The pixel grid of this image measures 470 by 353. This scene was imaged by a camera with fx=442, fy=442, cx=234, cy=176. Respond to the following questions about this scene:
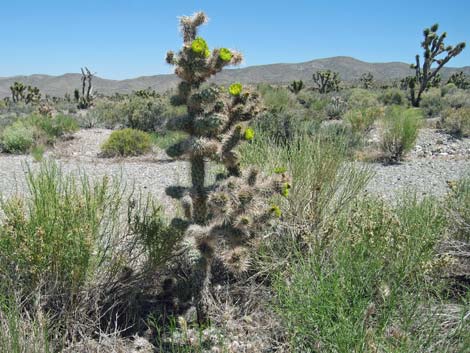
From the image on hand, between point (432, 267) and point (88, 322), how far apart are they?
8.12 feet

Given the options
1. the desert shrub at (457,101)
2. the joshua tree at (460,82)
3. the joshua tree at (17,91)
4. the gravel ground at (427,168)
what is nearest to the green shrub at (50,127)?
the gravel ground at (427,168)

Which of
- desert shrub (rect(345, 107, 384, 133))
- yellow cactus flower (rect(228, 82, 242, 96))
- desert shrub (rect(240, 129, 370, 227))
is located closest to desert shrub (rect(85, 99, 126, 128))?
desert shrub (rect(345, 107, 384, 133))

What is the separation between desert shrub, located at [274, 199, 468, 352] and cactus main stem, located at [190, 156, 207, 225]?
896mm

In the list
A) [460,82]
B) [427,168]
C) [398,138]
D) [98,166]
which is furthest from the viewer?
[460,82]

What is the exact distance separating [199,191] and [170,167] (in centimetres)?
763

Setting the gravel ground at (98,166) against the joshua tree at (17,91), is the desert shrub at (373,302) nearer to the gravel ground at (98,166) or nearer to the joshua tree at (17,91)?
the gravel ground at (98,166)

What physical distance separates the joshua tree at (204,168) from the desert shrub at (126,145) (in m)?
9.40

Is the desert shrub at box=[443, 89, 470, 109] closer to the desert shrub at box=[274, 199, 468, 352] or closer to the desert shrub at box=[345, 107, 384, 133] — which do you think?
the desert shrub at box=[345, 107, 384, 133]

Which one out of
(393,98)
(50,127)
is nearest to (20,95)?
(50,127)

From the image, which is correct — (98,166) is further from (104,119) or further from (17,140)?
(104,119)

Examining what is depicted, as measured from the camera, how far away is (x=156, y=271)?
144 inches

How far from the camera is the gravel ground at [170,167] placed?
27.5 ft

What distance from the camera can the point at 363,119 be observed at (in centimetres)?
1457

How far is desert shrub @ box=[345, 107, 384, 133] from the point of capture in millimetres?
14195
